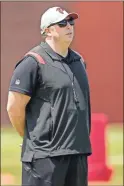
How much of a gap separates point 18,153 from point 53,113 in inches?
301

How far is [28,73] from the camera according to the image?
4.29m

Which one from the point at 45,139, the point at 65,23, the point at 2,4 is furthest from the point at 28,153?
the point at 2,4

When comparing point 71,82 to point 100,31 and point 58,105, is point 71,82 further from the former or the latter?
point 100,31

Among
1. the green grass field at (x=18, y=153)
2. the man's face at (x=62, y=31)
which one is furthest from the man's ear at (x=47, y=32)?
the green grass field at (x=18, y=153)

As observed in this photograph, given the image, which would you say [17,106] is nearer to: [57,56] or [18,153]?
[57,56]

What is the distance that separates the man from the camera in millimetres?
4262

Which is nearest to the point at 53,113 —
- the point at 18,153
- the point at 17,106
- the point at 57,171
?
the point at 17,106

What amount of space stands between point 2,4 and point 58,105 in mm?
12304

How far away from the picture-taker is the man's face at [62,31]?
14.4 ft

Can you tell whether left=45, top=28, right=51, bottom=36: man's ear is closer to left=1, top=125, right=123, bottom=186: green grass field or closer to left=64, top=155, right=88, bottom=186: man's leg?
left=64, top=155, right=88, bottom=186: man's leg

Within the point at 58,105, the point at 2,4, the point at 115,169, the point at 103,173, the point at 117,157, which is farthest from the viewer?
the point at 2,4

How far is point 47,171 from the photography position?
4.27 meters

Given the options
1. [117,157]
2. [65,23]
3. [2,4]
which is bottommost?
[117,157]

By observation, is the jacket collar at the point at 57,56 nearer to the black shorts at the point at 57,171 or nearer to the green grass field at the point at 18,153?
the black shorts at the point at 57,171
